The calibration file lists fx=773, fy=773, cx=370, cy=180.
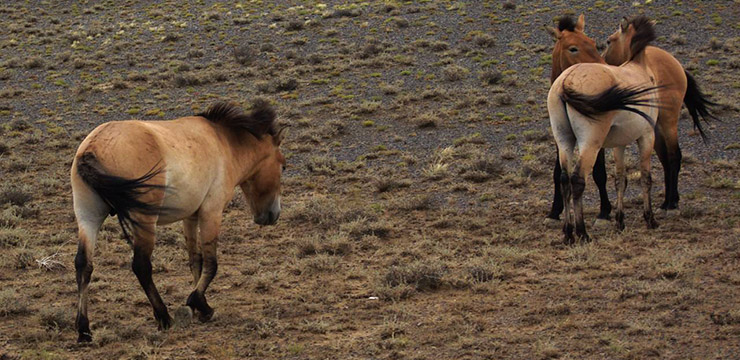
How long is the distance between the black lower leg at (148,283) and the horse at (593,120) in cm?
469

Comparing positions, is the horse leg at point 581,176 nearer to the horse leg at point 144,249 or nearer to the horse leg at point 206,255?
the horse leg at point 206,255

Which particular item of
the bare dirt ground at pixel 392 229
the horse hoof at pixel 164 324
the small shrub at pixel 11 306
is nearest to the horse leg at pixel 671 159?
the bare dirt ground at pixel 392 229

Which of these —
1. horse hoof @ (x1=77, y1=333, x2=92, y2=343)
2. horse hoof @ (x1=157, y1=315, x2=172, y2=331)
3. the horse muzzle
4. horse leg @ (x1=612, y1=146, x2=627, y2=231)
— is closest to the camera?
horse hoof @ (x1=77, y1=333, x2=92, y2=343)

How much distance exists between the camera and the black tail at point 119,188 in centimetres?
600

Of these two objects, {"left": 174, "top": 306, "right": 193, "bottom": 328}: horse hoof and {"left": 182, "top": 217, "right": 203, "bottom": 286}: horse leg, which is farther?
{"left": 182, "top": 217, "right": 203, "bottom": 286}: horse leg

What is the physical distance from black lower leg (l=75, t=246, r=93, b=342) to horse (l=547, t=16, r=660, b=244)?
5261 millimetres

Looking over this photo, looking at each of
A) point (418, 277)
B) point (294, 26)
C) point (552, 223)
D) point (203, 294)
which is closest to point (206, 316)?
point (203, 294)

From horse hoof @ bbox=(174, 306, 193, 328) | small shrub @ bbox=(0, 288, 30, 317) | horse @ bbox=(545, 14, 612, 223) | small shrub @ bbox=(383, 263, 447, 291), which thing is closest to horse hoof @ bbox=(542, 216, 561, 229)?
horse @ bbox=(545, 14, 612, 223)

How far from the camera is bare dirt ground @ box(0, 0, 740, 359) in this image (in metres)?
6.47

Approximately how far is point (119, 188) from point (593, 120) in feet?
16.9

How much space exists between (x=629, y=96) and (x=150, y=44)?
88.2ft

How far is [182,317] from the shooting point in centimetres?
681

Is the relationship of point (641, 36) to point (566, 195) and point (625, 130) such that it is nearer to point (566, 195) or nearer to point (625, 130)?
point (625, 130)

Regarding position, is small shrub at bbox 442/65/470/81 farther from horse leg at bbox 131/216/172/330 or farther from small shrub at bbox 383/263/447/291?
horse leg at bbox 131/216/172/330
